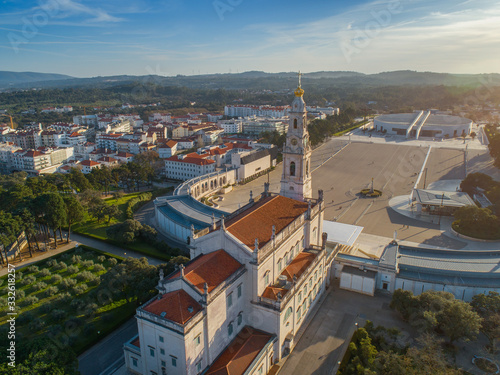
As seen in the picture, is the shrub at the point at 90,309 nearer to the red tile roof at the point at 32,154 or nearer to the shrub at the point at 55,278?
the shrub at the point at 55,278

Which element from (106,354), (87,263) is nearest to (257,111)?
(87,263)

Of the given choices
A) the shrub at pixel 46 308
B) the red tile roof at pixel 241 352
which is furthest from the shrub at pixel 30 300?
the red tile roof at pixel 241 352

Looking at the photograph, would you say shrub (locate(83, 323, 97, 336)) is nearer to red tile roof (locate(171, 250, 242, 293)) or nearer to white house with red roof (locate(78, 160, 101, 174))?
red tile roof (locate(171, 250, 242, 293))

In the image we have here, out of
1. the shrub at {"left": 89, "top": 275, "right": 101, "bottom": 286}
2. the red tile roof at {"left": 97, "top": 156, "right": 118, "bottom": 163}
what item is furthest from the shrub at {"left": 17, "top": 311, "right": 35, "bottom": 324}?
the red tile roof at {"left": 97, "top": 156, "right": 118, "bottom": 163}

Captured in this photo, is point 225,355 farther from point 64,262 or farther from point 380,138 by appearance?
point 380,138

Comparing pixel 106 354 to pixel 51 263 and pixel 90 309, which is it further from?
pixel 51 263

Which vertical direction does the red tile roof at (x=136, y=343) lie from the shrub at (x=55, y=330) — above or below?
above
